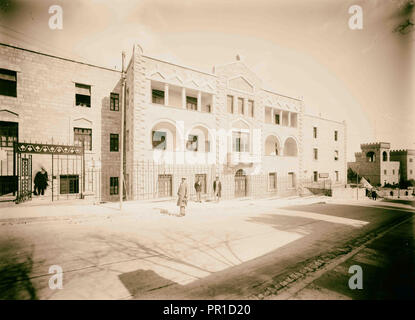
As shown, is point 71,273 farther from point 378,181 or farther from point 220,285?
point 378,181

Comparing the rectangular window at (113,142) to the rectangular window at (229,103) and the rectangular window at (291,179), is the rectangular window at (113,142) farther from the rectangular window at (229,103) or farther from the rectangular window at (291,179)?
the rectangular window at (291,179)

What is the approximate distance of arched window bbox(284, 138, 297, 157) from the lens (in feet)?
82.5

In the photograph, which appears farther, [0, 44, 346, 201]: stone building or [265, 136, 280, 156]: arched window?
[265, 136, 280, 156]: arched window

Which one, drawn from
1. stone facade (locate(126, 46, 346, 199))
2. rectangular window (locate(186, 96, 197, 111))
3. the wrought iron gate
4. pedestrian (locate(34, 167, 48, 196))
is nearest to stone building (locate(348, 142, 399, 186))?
stone facade (locate(126, 46, 346, 199))

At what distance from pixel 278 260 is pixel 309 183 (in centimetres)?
2305

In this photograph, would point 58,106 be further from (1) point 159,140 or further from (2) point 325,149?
(2) point 325,149

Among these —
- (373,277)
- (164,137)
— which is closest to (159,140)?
(164,137)

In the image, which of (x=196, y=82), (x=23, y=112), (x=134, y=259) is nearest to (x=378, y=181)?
(x=196, y=82)

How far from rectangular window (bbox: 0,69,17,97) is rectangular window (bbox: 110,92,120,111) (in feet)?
19.8

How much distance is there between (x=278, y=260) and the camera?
509 cm

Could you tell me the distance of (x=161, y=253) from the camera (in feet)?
17.3

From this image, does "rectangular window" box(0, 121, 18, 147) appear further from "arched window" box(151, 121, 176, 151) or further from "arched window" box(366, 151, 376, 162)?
"arched window" box(366, 151, 376, 162)

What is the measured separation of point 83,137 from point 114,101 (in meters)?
3.88
